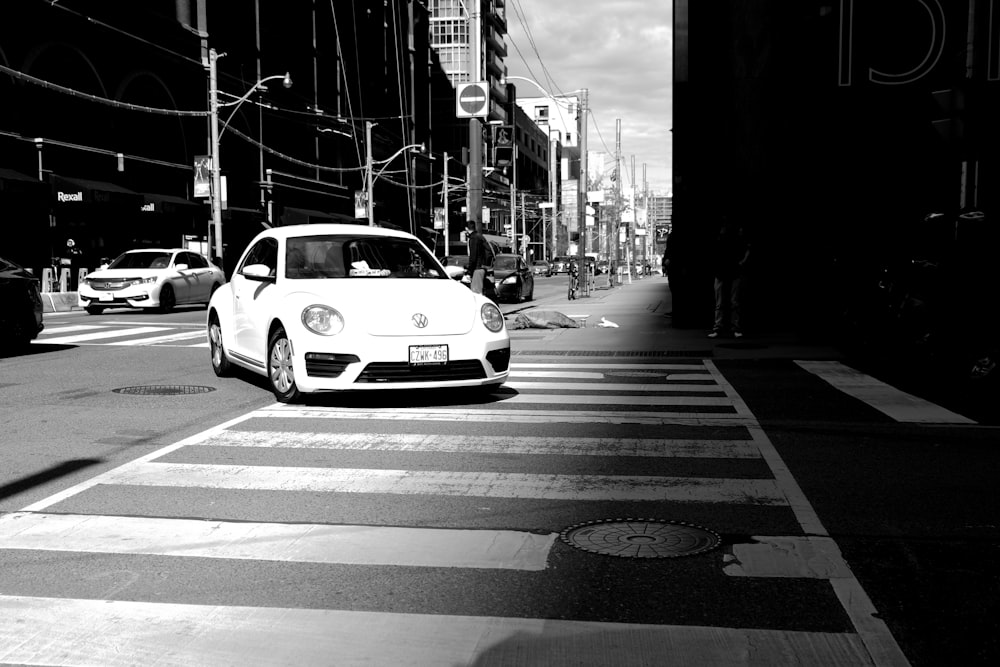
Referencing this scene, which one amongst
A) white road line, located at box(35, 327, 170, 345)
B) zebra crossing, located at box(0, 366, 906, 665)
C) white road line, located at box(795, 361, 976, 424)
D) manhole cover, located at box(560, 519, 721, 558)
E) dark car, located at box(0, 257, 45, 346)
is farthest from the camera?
white road line, located at box(35, 327, 170, 345)

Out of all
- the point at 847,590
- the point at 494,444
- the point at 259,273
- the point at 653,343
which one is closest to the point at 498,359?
the point at 494,444

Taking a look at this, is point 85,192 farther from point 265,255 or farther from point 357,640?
point 357,640

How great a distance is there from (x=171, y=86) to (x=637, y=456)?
41134mm

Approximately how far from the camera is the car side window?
10617mm

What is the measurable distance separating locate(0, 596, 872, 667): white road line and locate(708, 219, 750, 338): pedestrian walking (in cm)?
1335

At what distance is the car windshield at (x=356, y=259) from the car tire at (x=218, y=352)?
189 cm

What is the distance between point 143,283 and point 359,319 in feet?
59.6

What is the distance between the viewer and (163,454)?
714 cm

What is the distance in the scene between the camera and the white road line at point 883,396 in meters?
8.74

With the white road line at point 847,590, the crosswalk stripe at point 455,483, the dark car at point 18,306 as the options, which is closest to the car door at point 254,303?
the crosswalk stripe at point 455,483

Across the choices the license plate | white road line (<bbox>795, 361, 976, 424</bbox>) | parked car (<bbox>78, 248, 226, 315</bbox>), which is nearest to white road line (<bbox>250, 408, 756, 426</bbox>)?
the license plate

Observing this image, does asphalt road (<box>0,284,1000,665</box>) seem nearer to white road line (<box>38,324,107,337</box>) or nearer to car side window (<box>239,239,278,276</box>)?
car side window (<box>239,239,278,276</box>)

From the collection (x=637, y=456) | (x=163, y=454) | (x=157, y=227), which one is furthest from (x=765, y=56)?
(x=157, y=227)

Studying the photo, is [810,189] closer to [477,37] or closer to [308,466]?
[477,37]
